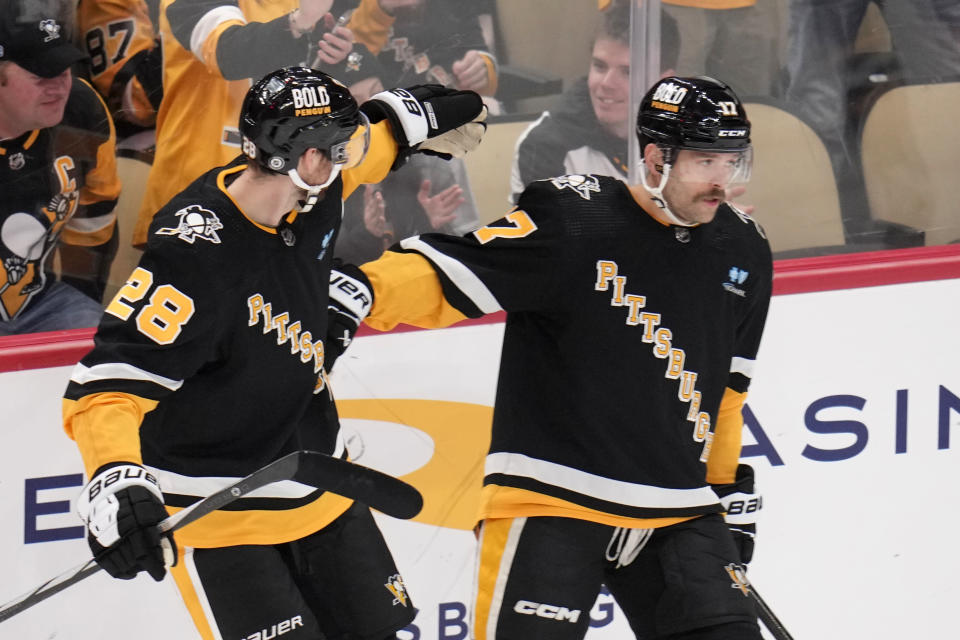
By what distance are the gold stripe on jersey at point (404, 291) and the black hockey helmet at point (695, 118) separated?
47 centimetres

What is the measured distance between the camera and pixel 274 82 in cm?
216

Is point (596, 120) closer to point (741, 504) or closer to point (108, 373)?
point (741, 504)

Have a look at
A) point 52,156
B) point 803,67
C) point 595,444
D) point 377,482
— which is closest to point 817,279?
point 803,67

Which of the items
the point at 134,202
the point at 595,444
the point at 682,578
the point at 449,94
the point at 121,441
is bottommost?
the point at 682,578

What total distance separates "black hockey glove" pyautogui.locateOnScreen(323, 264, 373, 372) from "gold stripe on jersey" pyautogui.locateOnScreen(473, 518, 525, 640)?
0.45m

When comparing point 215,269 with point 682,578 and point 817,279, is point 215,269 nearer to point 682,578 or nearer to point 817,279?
point 682,578

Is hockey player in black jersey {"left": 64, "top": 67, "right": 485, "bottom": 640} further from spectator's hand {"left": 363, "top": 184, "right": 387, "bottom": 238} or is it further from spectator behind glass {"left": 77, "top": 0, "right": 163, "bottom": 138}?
spectator behind glass {"left": 77, "top": 0, "right": 163, "bottom": 138}

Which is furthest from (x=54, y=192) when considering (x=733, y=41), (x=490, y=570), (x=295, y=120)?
(x=733, y=41)

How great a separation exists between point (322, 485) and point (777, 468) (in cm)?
150

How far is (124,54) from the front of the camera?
2.72 meters

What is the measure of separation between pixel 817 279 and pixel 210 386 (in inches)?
63.3

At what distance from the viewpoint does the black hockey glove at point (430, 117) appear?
251 centimetres

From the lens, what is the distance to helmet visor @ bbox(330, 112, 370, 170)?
7.11 ft

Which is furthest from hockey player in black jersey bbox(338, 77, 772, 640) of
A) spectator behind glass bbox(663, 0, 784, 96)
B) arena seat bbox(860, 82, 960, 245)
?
arena seat bbox(860, 82, 960, 245)
